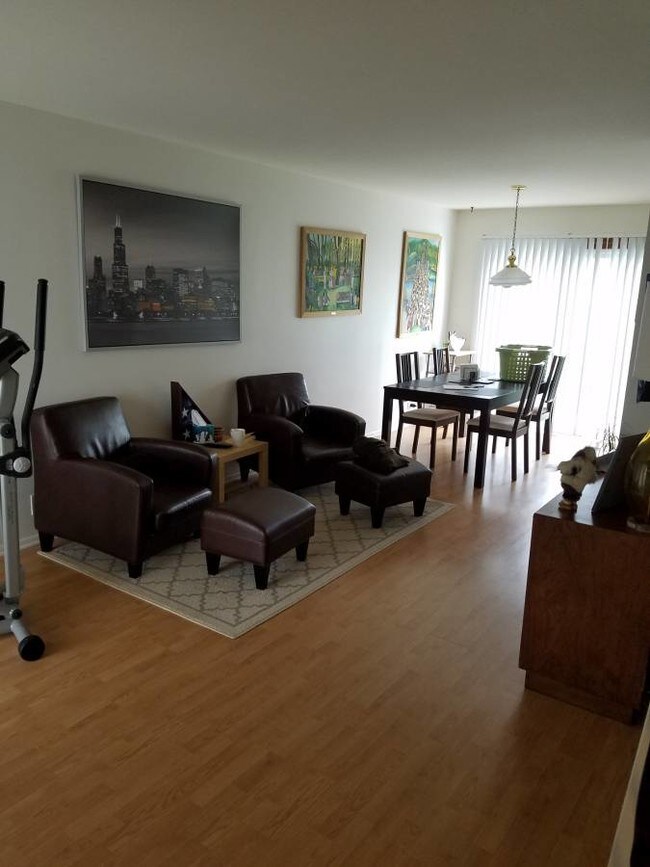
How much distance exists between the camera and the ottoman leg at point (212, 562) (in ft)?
11.6

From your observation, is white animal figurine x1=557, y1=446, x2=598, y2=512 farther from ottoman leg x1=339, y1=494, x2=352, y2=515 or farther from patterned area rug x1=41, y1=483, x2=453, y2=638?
ottoman leg x1=339, y1=494, x2=352, y2=515

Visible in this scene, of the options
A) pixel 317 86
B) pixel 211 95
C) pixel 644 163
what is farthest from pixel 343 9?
pixel 644 163

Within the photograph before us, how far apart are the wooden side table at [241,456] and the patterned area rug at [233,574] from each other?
0.47 metres

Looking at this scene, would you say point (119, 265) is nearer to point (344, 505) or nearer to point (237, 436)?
point (237, 436)

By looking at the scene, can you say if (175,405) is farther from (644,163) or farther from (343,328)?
(644,163)

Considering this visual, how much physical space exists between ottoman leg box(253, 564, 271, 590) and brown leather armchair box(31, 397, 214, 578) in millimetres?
579

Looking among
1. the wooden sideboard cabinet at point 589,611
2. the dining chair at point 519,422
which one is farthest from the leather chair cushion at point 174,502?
the dining chair at point 519,422

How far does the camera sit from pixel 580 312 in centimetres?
694

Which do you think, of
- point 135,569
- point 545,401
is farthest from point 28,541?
point 545,401

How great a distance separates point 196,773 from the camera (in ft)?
7.00

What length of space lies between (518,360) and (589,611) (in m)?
3.90

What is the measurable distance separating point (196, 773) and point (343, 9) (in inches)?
99.9

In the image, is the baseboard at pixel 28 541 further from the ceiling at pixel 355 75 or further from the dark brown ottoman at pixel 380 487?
the ceiling at pixel 355 75

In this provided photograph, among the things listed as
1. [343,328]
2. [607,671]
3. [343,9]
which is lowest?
[607,671]
